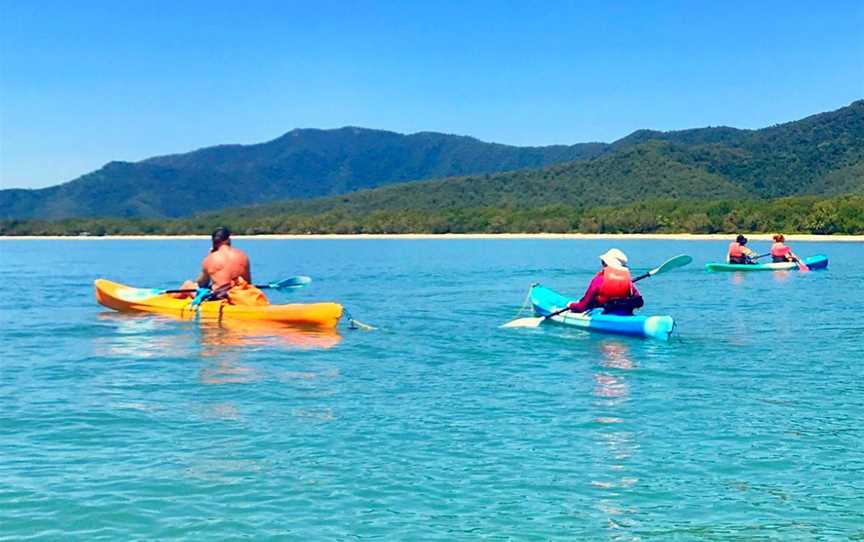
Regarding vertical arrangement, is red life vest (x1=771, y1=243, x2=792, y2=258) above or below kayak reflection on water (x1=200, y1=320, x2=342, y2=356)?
above

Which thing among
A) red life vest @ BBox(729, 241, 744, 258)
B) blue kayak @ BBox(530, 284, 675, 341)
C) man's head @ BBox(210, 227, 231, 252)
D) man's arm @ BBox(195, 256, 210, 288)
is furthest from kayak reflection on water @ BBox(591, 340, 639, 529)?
red life vest @ BBox(729, 241, 744, 258)

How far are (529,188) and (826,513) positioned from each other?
134275 mm

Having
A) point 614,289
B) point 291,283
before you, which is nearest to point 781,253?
point 291,283

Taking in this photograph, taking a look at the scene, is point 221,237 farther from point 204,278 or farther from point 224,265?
point 204,278

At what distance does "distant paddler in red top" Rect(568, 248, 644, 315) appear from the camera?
17.5 meters

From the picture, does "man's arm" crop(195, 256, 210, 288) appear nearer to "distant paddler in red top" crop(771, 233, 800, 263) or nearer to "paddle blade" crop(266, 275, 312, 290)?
"paddle blade" crop(266, 275, 312, 290)

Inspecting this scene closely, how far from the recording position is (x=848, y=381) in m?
13.4

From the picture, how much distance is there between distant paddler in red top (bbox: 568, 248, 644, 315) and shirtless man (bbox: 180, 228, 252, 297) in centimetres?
653

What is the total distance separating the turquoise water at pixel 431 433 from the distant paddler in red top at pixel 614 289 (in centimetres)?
64

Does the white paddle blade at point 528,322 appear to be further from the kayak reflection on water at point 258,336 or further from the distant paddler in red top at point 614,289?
the kayak reflection on water at point 258,336

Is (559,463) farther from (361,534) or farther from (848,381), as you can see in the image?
(848,381)

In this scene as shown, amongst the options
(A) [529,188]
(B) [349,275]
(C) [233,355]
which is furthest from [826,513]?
(A) [529,188]

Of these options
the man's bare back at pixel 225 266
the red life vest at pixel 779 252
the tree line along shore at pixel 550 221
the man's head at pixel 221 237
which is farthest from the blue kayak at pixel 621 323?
the tree line along shore at pixel 550 221

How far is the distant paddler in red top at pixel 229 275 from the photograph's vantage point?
64.2 feet
